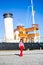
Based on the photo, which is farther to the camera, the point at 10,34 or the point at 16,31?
the point at 16,31

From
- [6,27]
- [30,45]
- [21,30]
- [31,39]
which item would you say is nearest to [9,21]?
[6,27]

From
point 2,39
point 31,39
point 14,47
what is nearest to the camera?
point 14,47

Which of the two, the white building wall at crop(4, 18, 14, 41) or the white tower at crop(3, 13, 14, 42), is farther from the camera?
the white building wall at crop(4, 18, 14, 41)

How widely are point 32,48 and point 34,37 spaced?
44898 mm

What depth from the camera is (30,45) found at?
35.9 m

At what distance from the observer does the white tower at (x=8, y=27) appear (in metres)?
73.6

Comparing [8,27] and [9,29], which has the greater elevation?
[8,27]

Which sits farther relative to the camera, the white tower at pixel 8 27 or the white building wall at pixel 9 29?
the white building wall at pixel 9 29

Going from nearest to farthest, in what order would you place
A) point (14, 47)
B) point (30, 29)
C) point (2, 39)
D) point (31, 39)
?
point (14, 47)
point (2, 39)
point (30, 29)
point (31, 39)

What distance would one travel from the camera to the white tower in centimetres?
7360

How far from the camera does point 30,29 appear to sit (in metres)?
79.5

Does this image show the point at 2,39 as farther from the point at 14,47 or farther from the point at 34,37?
the point at 14,47

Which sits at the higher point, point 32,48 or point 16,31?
point 16,31

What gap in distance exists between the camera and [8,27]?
247 ft
